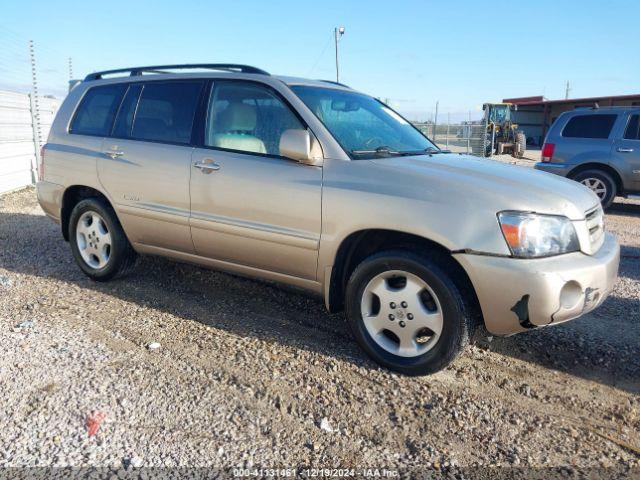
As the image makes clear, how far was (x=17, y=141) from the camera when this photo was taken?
11.3 metres

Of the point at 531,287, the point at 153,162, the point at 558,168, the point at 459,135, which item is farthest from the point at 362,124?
the point at 459,135

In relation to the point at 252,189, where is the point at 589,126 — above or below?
above

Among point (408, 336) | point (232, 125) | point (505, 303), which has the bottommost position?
point (408, 336)

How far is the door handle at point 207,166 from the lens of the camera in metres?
3.85

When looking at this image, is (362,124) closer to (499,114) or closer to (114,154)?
(114,154)

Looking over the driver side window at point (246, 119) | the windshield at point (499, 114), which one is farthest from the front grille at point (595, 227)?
the windshield at point (499, 114)

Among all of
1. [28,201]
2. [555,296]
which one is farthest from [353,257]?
[28,201]

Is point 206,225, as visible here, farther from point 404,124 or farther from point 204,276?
point 404,124

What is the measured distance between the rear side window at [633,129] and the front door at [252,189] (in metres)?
7.93

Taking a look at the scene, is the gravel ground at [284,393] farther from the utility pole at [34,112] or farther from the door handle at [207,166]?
the utility pole at [34,112]

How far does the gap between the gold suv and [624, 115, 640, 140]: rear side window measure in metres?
6.63

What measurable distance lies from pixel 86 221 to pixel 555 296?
4.00m

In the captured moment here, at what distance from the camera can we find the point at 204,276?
16.9 ft

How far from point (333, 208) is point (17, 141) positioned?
411 inches
